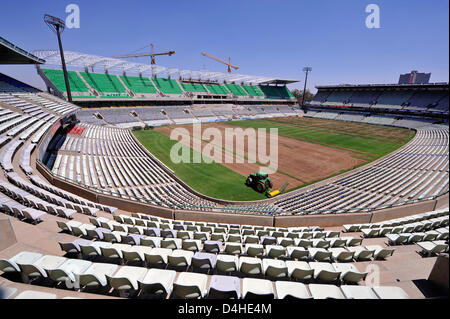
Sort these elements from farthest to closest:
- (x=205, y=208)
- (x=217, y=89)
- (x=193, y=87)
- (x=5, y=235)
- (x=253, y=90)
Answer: (x=253, y=90), (x=217, y=89), (x=193, y=87), (x=205, y=208), (x=5, y=235)

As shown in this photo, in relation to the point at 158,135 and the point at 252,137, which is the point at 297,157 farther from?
the point at 158,135

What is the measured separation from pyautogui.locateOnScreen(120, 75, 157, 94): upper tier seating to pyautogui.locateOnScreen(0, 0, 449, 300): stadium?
10168mm

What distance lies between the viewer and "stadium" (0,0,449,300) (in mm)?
5238

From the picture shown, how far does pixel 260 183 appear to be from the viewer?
23484 millimetres

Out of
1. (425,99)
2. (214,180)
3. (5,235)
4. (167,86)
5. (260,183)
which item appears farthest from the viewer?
(167,86)

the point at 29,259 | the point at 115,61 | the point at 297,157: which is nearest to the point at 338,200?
the point at 297,157

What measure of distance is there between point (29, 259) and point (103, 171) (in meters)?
19.3

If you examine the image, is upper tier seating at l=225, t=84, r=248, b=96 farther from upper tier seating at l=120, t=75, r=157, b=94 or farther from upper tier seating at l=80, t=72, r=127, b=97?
upper tier seating at l=80, t=72, r=127, b=97

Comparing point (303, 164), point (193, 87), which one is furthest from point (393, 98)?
point (193, 87)

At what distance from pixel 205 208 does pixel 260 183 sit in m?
9.99

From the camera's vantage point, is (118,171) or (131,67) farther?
(131,67)

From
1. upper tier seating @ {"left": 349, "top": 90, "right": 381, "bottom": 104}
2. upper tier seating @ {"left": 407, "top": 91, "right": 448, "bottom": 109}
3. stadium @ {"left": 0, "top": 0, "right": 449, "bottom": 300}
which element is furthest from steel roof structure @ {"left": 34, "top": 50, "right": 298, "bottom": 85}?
upper tier seating @ {"left": 407, "top": 91, "right": 448, "bottom": 109}

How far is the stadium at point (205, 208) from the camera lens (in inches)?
206

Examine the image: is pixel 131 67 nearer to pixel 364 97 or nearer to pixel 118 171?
pixel 118 171
